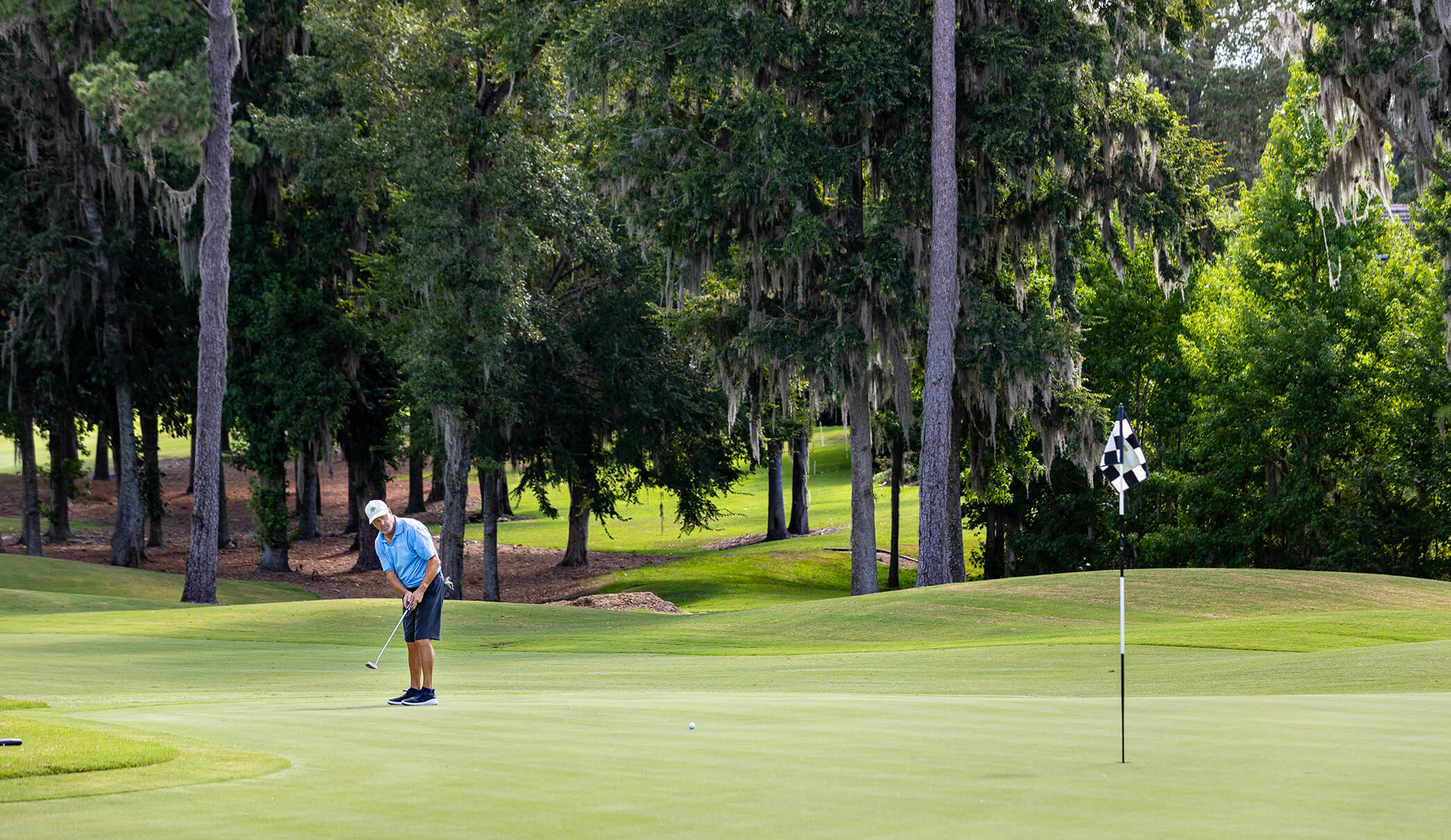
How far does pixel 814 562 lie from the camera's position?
43.5 m

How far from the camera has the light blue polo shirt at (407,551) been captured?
1109cm

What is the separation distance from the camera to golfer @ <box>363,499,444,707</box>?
1105cm

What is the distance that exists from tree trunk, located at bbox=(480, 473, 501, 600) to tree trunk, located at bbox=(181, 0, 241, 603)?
20.5 ft

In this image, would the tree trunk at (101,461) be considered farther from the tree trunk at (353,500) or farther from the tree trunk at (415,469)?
the tree trunk at (353,500)

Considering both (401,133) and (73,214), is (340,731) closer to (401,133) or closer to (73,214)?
(401,133)

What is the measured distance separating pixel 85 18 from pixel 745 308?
1811cm

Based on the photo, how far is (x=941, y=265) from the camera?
85.5ft

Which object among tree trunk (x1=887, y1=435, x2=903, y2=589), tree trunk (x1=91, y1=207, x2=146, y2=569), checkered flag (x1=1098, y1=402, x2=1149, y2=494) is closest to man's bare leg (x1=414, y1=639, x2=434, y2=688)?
checkered flag (x1=1098, y1=402, x2=1149, y2=494)

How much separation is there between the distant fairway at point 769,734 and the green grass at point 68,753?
114mm

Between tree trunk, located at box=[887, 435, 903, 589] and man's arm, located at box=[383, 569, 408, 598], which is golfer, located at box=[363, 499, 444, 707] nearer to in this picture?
man's arm, located at box=[383, 569, 408, 598]

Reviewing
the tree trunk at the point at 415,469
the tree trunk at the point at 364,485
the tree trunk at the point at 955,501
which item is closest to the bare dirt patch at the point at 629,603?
the tree trunk at the point at 415,469

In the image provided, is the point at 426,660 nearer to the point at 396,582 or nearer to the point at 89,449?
the point at 396,582

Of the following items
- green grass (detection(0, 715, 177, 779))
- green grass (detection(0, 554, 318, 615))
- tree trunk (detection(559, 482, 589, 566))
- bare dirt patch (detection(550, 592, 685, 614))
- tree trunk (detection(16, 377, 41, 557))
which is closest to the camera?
green grass (detection(0, 715, 177, 779))

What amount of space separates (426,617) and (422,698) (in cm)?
64
